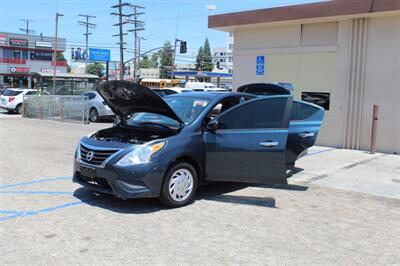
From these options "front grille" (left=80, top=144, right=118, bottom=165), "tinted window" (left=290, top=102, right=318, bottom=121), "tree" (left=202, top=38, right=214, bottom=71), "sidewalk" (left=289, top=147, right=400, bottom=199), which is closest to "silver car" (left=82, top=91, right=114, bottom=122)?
"sidewalk" (left=289, top=147, right=400, bottom=199)

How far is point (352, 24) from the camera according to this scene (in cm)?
1230

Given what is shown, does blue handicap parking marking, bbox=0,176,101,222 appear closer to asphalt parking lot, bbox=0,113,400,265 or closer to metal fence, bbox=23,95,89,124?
asphalt parking lot, bbox=0,113,400,265

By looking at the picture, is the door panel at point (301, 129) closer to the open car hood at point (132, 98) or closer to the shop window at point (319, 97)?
the open car hood at point (132, 98)

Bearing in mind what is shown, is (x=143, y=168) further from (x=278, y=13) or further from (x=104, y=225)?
(x=278, y=13)

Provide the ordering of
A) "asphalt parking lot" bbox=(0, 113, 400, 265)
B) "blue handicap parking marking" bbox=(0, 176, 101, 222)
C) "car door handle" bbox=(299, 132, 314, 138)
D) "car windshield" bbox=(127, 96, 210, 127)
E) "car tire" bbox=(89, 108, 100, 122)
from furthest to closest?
"car tire" bbox=(89, 108, 100, 122) → "car door handle" bbox=(299, 132, 314, 138) → "car windshield" bbox=(127, 96, 210, 127) → "blue handicap parking marking" bbox=(0, 176, 101, 222) → "asphalt parking lot" bbox=(0, 113, 400, 265)

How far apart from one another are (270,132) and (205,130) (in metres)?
0.97

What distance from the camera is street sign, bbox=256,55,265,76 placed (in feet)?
47.2

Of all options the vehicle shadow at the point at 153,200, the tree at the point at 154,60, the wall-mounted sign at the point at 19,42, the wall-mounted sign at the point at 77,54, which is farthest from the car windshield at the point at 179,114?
the tree at the point at 154,60

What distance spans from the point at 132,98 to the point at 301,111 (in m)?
3.52

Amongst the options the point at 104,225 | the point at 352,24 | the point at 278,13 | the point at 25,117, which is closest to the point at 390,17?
the point at 352,24

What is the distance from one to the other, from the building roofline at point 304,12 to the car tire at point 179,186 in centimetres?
781

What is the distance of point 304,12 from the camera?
1274 cm

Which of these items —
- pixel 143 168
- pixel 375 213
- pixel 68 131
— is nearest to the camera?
pixel 143 168

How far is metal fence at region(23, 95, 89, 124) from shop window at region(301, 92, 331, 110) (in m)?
9.93
